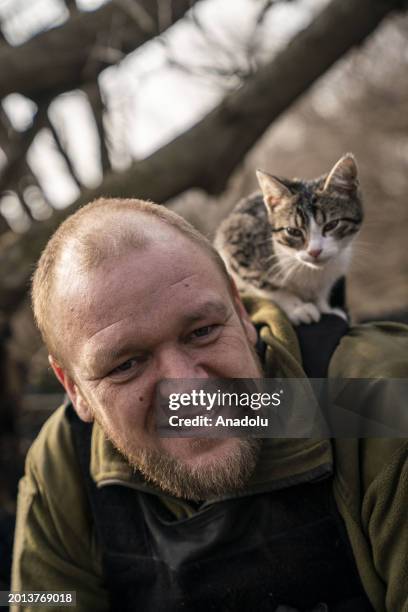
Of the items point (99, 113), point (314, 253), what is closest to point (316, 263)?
point (314, 253)

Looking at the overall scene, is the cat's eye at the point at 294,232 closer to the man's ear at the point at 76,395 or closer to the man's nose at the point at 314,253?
the man's nose at the point at 314,253

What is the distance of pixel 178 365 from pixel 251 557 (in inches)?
20.6

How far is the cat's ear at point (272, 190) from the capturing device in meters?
2.15

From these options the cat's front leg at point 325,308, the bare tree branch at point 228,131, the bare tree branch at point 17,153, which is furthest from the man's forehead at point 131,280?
the bare tree branch at point 17,153

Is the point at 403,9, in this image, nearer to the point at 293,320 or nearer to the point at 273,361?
the point at 293,320

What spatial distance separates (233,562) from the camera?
4.69 ft

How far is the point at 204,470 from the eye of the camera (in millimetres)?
1375

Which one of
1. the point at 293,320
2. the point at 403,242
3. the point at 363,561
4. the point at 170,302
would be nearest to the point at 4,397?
the point at 293,320

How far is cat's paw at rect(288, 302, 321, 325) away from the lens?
1.90 m

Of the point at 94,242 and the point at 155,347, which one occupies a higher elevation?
the point at 94,242

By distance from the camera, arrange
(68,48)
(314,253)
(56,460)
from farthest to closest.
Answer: (68,48) < (314,253) < (56,460)

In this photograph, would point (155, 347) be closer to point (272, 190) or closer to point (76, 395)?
point (76, 395)

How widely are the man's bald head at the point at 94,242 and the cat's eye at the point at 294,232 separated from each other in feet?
2.51

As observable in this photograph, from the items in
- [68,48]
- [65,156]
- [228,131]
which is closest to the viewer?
[228,131]
